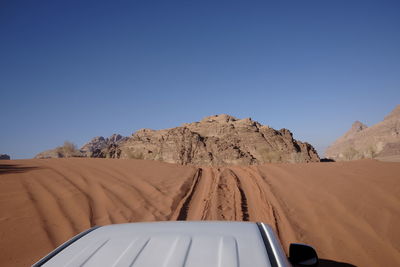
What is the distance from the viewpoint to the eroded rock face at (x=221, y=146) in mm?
40250

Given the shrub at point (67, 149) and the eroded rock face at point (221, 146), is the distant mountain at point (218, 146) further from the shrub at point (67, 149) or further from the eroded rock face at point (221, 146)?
the shrub at point (67, 149)

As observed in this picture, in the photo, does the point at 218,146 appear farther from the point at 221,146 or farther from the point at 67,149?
the point at 67,149

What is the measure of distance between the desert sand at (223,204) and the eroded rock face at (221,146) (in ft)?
92.5

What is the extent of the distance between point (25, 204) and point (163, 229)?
5.87 metres

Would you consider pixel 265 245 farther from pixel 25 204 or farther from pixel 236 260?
pixel 25 204

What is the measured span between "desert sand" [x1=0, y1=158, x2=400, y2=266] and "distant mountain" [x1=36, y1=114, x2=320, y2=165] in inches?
1099

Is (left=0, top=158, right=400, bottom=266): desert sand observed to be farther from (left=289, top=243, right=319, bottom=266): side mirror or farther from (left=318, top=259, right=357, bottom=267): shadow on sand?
(left=289, top=243, right=319, bottom=266): side mirror

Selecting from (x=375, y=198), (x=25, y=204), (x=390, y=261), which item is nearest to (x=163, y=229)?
(x=390, y=261)

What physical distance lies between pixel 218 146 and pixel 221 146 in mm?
449

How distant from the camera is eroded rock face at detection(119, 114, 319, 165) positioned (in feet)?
132

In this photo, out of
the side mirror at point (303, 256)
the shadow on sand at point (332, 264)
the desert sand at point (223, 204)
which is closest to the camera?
the side mirror at point (303, 256)

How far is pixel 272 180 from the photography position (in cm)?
948

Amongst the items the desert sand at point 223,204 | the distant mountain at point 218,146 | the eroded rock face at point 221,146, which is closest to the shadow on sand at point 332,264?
the desert sand at point 223,204

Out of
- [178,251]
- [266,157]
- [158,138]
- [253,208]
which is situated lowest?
[253,208]
